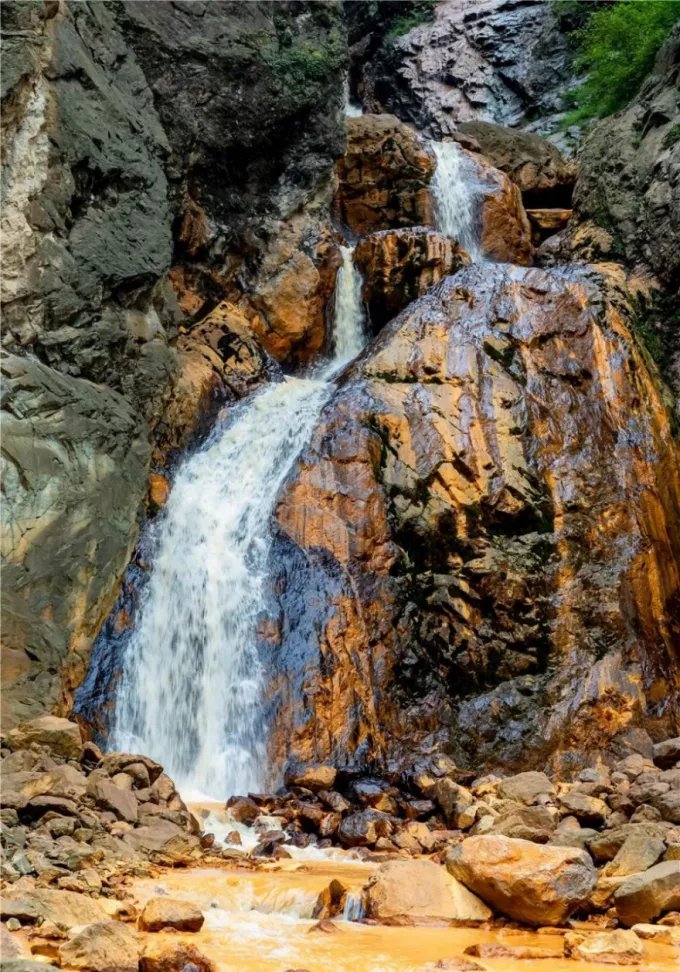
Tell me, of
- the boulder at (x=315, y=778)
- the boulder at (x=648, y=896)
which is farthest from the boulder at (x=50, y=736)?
the boulder at (x=648, y=896)

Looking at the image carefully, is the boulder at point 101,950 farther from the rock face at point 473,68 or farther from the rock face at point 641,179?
the rock face at point 473,68

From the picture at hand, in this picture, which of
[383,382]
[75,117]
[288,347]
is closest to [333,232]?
[288,347]

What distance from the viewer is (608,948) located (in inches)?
204

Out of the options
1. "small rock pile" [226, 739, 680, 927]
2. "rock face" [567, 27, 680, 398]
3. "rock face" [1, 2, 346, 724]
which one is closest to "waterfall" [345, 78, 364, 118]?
"rock face" [567, 27, 680, 398]

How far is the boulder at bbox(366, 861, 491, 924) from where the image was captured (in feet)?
19.6

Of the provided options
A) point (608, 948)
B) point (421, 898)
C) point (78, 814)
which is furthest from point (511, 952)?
point (78, 814)

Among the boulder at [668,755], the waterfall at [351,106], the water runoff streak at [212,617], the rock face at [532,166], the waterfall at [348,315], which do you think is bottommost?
the boulder at [668,755]

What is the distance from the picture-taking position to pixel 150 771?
862 centimetres

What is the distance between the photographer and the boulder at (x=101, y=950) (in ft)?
14.4

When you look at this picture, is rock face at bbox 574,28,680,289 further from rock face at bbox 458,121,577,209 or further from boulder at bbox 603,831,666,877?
boulder at bbox 603,831,666,877

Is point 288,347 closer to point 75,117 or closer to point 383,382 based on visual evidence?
point 383,382

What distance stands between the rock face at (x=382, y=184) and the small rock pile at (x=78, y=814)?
15.0 metres

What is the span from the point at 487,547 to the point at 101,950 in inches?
344

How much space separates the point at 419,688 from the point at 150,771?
421cm
